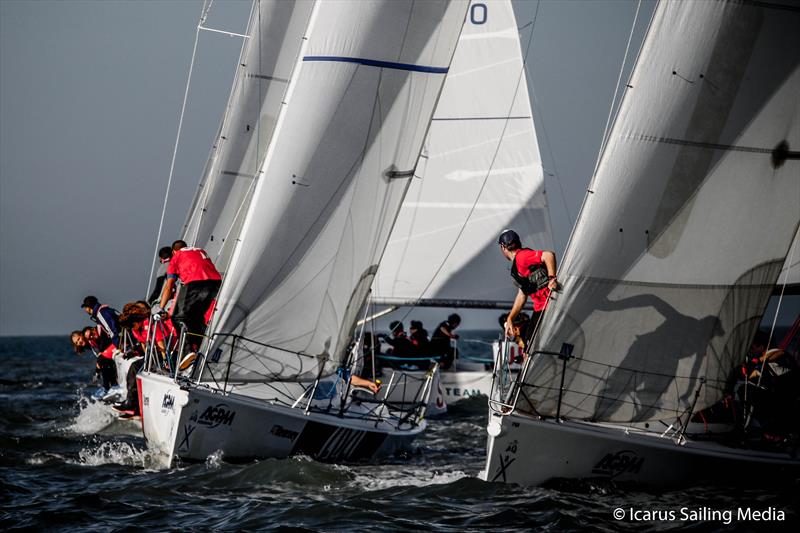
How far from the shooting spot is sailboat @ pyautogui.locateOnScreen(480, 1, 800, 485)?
9547mm

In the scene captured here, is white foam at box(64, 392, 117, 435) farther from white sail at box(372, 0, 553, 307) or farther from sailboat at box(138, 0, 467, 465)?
white sail at box(372, 0, 553, 307)

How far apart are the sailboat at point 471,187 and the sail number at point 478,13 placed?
0.02 m

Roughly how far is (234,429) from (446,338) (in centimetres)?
1019

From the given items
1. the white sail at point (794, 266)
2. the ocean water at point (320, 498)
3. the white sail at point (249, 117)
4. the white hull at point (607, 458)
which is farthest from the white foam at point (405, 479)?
the white sail at point (249, 117)

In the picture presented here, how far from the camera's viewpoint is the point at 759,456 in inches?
376

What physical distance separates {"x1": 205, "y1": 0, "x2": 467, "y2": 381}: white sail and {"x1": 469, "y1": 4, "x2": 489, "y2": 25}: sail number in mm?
8409

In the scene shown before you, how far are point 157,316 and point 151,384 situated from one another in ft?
2.51

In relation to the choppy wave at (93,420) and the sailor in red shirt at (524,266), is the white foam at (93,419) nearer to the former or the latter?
the choppy wave at (93,420)

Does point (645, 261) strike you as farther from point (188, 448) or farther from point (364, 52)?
point (188, 448)

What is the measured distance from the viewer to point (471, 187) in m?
20.8

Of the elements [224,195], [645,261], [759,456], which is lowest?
[759,456]

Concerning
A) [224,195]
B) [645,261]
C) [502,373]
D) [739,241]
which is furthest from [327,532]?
[224,195]

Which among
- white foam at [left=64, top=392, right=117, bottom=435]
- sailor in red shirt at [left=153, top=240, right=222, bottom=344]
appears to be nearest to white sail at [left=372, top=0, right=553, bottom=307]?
white foam at [left=64, top=392, right=117, bottom=435]

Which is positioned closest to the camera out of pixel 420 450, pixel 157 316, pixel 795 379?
pixel 795 379
